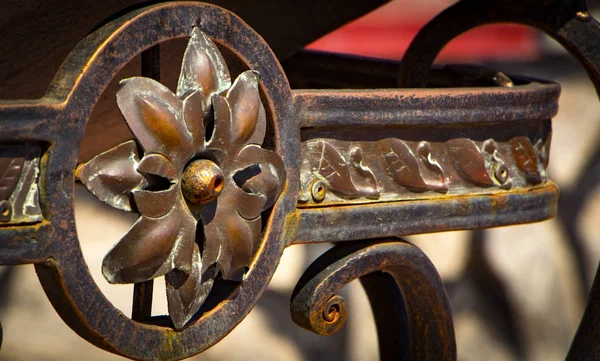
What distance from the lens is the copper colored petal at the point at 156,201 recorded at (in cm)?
60

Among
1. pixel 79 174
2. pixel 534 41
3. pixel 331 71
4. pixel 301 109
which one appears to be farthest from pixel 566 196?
pixel 79 174

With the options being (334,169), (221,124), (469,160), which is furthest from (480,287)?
(221,124)

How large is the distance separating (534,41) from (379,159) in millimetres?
1582

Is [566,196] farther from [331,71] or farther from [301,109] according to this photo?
[301,109]

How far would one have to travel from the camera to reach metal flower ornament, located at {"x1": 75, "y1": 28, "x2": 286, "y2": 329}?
60 cm

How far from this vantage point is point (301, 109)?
27.5 inches

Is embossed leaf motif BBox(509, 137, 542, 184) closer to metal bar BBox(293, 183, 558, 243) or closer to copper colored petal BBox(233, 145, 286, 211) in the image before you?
metal bar BBox(293, 183, 558, 243)

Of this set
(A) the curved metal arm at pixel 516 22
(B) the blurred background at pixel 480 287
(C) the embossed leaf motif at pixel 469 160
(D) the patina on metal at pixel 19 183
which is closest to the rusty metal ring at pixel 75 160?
(D) the patina on metal at pixel 19 183

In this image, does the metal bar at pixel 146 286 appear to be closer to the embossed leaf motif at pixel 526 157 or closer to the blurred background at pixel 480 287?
the embossed leaf motif at pixel 526 157

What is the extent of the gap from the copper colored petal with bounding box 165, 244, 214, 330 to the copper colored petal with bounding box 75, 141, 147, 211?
2.6 inches

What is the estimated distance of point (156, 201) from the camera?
0.61 meters

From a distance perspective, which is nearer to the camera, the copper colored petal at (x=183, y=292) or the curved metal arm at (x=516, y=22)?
the copper colored petal at (x=183, y=292)

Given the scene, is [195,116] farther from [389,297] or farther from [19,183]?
[389,297]

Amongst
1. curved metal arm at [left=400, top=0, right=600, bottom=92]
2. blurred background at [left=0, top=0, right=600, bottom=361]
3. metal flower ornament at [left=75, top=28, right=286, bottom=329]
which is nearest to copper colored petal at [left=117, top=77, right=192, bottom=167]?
metal flower ornament at [left=75, top=28, right=286, bottom=329]
